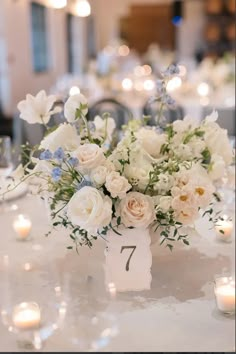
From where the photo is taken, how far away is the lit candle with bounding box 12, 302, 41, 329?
46.2 inches

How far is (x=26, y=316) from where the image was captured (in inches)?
47.0

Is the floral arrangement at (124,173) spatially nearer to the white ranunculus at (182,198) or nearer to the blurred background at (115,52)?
the white ranunculus at (182,198)

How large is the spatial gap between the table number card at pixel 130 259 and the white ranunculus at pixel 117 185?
110 mm

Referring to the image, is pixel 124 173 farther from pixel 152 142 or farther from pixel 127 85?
pixel 127 85

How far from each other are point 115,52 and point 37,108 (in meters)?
7.10

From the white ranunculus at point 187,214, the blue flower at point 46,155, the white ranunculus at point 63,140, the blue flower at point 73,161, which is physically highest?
the white ranunculus at point 63,140

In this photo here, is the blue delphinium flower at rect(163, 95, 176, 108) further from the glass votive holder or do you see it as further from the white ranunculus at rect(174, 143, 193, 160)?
the glass votive holder

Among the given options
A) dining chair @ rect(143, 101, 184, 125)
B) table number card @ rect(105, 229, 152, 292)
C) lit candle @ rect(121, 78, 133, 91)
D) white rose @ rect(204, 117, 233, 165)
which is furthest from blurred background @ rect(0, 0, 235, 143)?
table number card @ rect(105, 229, 152, 292)

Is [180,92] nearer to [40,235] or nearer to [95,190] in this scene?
[40,235]

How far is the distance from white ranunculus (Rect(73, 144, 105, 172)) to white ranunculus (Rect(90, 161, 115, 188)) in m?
0.01

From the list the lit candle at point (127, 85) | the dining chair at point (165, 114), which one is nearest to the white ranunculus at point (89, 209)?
→ the dining chair at point (165, 114)

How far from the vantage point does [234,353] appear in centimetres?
106

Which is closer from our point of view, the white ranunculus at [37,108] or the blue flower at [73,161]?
the blue flower at [73,161]

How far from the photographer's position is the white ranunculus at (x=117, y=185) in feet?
4.00
